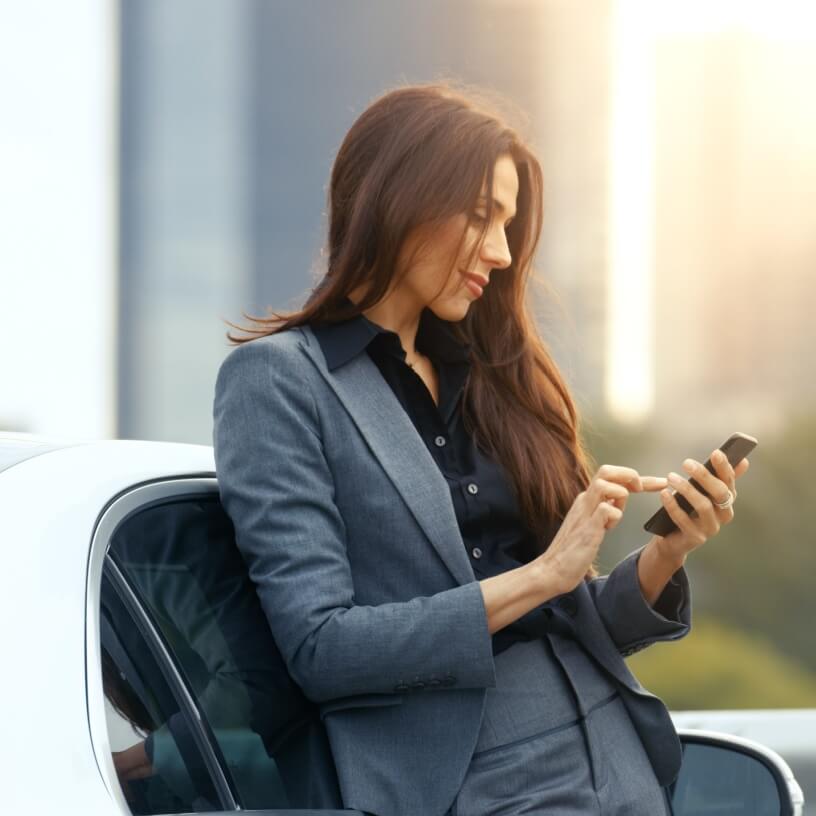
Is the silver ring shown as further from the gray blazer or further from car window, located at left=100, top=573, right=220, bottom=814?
car window, located at left=100, top=573, right=220, bottom=814

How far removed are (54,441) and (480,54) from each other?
14383mm

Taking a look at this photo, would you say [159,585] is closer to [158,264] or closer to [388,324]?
[388,324]

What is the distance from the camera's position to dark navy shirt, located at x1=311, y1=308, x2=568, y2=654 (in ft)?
5.24

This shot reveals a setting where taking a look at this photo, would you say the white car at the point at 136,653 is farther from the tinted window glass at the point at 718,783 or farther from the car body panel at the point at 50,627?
the tinted window glass at the point at 718,783

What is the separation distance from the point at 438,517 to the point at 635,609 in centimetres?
35

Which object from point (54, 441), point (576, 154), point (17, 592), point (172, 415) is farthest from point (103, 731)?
point (576, 154)

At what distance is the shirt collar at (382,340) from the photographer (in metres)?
1.61

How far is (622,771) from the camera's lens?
1587mm

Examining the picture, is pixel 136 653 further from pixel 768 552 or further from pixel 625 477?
pixel 768 552

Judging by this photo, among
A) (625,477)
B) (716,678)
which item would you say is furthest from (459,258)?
(716,678)

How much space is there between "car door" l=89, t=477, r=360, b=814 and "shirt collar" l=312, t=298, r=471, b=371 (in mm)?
217

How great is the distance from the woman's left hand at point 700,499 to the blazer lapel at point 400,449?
0.26 m

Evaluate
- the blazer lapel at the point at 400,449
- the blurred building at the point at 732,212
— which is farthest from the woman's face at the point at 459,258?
the blurred building at the point at 732,212

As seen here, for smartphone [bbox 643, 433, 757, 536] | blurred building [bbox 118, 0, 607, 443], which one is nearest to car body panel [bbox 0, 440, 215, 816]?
smartphone [bbox 643, 433, 757, 536]
